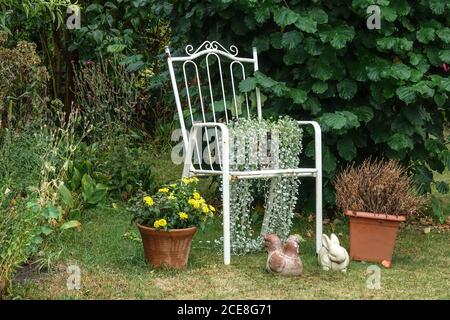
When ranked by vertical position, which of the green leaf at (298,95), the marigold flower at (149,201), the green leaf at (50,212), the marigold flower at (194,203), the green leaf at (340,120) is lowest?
the marigold flower at (194,203)

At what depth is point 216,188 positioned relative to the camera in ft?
19.4

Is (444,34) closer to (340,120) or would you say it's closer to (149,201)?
(340,120)

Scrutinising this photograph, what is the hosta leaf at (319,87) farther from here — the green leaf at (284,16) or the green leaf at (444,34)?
the green leaf at (444,34)

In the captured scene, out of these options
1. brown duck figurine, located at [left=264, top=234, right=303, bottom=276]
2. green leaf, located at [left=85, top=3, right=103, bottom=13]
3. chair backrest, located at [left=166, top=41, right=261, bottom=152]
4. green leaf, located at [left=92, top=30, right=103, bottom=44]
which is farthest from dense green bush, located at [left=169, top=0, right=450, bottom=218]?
green leaf, located at [left=85, top=3, right=103, bottom=13]

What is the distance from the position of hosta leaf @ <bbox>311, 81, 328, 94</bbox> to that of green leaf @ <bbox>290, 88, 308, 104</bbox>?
67mm

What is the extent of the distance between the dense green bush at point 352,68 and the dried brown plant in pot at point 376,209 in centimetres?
55

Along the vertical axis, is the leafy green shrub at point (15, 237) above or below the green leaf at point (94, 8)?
below

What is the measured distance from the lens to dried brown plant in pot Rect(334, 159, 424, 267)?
13.9ft

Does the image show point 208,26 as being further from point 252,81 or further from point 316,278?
point 316,278

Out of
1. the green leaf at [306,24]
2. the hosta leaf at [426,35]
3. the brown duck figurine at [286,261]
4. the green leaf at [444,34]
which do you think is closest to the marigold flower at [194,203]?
the brown duck figurine at [286,261]

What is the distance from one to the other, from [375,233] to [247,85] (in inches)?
50.5

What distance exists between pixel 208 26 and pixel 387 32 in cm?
124

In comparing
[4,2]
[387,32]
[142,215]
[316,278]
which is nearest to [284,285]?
[316,278]

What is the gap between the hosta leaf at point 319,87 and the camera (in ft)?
15.9
